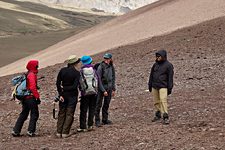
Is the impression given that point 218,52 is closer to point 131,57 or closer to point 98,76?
point 131,57

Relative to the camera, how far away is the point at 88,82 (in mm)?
8906

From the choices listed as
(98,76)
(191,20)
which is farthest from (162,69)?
(191,20)

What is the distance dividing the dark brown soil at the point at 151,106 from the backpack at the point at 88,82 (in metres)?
0.77

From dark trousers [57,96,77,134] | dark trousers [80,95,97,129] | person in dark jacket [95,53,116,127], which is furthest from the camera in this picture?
person in dark jacket [95,53,116,127]

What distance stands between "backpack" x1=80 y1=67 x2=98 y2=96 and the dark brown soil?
2.52 feet

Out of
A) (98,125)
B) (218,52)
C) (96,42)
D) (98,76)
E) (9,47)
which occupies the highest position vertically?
(9,47)

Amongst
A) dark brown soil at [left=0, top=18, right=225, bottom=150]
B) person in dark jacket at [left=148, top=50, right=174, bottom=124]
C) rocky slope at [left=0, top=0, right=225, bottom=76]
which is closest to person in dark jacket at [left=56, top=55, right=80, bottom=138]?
dark brown soil at [left=0, top=18, right=225, bottom=150]

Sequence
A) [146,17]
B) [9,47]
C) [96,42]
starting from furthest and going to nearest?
[9,47]
[146,17]
[96,42]

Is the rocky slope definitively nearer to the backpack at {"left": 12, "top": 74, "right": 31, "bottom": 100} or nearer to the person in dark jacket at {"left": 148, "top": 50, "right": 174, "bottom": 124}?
the person in dark jacket at {"left": 148, "top": 50, "right": 174, "bottom": 124}

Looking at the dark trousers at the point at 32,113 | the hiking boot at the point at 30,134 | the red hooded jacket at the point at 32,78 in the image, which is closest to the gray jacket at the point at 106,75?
the red hooded jacket at the point at 32,78

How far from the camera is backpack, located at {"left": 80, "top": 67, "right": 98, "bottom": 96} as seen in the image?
8.89 m

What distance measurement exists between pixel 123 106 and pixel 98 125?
97.7 inches

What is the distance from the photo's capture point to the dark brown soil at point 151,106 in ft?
25.7

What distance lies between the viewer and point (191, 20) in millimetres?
26062
